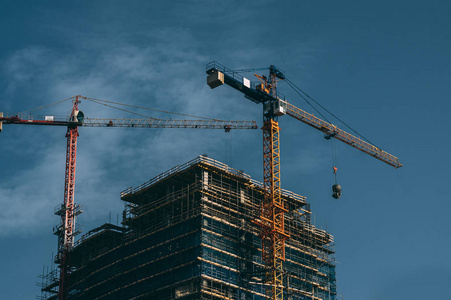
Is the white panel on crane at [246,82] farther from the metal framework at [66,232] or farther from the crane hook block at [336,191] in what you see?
the metal framework at [66,232]

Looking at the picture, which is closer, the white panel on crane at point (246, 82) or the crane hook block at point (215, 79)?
the crane hook block at point (215, 79)

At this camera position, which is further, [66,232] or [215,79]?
[66,232]

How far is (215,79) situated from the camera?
550ft

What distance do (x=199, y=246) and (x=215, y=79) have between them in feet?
99.5

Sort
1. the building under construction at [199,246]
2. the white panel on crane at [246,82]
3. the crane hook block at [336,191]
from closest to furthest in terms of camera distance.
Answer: the building under construction at [199,246]
the white panel on crane at [246,82]
the crane hook block at [336,191]

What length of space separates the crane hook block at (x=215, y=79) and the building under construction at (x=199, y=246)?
13.6 meters

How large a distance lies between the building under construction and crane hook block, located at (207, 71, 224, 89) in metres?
13.6

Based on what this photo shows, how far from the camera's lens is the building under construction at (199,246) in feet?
520

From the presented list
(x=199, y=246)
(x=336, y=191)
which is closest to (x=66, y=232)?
(x=199, y=246)

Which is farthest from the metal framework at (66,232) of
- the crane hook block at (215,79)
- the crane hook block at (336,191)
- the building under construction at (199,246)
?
the crane hook block at (336,191)

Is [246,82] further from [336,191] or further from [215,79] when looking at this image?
Answer: [336,191]

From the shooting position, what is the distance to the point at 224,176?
167 meters

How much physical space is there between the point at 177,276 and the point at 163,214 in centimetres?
1453

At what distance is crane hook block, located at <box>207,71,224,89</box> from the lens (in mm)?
167625
